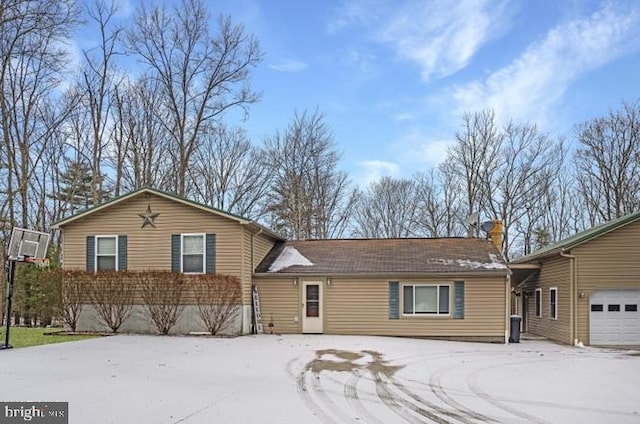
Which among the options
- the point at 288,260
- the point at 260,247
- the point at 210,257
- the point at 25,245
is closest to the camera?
the point at 25,245

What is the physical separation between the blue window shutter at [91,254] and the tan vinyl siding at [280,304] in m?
5.16

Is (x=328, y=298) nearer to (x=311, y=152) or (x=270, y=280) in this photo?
(x=270, y=280)

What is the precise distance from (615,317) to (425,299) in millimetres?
5642

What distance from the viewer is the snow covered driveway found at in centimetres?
677

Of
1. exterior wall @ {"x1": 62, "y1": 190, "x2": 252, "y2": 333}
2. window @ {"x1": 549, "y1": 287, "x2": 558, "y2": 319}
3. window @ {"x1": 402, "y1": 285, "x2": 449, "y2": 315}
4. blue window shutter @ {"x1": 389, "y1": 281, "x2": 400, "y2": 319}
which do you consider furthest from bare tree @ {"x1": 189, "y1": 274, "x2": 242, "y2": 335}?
window @ {"x1": 549, "y1": 287, "x2": 558, "y2": 319}

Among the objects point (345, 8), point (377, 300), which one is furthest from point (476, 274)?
point (345, 8)

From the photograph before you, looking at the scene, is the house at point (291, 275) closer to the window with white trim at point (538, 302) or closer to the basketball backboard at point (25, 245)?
the window with white trim at point (538, 302)

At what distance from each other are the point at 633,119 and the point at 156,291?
27326mm

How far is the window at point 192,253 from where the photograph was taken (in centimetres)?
1678

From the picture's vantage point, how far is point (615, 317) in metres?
16.3

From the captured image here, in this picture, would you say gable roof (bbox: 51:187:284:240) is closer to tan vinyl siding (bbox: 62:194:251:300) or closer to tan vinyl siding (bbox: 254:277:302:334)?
tan vinyl siding (bbox: 62:194:251:300)

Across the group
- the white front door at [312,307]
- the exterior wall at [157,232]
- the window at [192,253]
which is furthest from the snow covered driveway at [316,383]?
the white front door at [312,307]

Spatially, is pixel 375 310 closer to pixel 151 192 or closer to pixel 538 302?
pixel 538 302

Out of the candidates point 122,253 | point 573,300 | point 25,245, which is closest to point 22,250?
point 25,245
